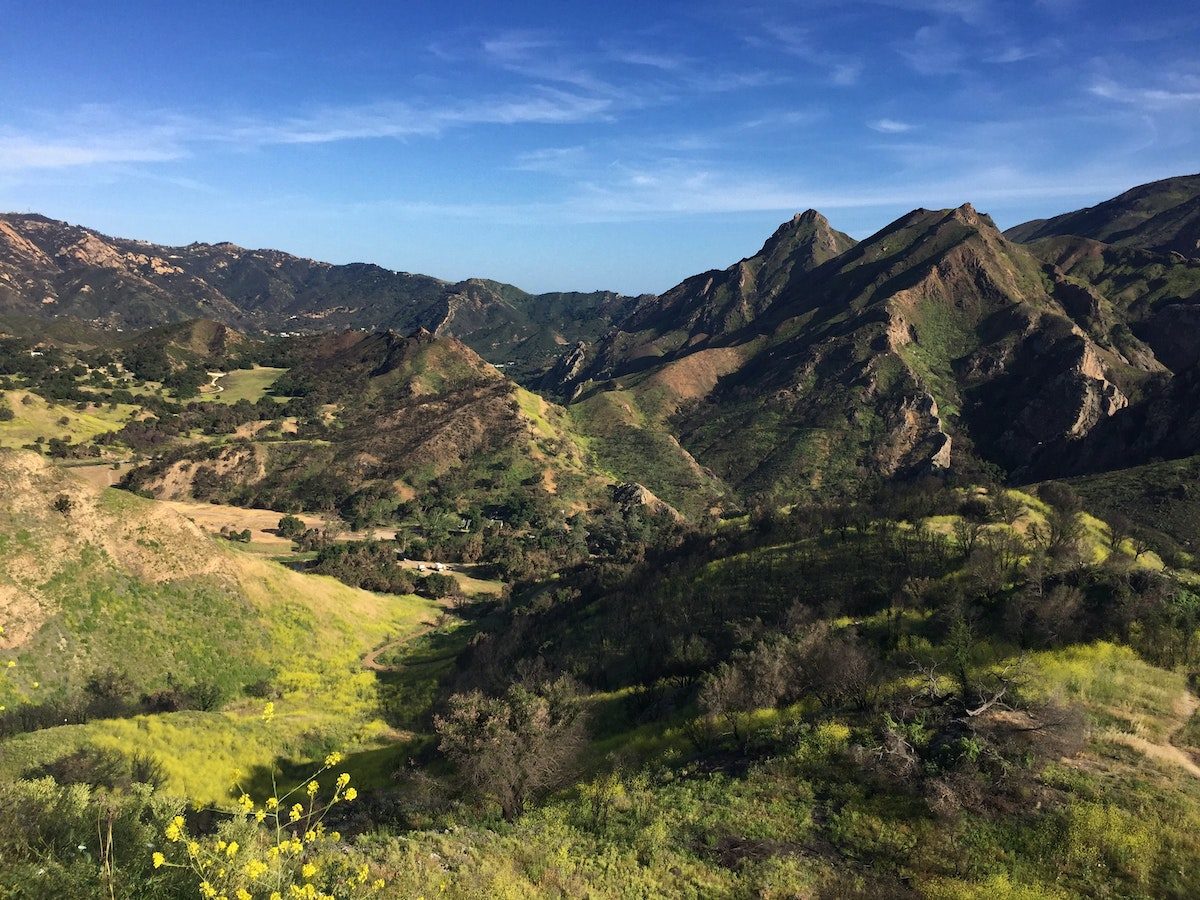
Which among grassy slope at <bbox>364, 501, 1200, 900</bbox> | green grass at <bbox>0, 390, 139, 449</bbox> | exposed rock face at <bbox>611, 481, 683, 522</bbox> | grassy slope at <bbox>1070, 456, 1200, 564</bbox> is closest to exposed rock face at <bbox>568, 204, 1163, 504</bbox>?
exposed rock face at <bbox>611, 481, 683, 522</bbox>

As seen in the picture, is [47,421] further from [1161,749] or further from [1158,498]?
[1158,498]

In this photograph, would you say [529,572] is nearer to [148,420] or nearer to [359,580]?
[359,580]

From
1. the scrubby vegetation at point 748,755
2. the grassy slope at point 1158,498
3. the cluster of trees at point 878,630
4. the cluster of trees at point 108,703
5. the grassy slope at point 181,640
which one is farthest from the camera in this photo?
the grassy slope at point 1158,498

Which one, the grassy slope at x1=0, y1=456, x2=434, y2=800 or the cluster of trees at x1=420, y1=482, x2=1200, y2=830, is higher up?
the cluster of trees at x1=420, y1=482, x2=1200, y2=830

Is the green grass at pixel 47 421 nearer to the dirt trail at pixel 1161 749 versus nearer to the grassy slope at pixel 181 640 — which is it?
the grassy slope at pixel 181 640

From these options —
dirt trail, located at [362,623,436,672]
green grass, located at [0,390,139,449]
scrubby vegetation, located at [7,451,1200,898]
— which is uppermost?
green grass, located at [0,390,139,449]

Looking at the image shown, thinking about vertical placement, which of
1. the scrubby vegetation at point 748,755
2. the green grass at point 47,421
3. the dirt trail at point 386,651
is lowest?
the dirt trail at point 386,651

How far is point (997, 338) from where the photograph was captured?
186875 mm

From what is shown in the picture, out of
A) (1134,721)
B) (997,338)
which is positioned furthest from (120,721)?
(997,338)

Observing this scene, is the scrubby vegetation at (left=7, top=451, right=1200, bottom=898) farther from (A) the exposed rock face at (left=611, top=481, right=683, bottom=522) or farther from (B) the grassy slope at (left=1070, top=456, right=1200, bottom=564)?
(A) the exposed rock face at (left=611, top=481, right=683, bottom=522)

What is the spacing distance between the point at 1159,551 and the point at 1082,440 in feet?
287

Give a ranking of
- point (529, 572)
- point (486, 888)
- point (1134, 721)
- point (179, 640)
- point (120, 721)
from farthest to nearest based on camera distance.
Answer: point (529, 572)
point (179, 640)
point (120, 721)
point (1134, 721)
point (486, 888)

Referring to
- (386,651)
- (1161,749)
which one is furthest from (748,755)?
(386,651)

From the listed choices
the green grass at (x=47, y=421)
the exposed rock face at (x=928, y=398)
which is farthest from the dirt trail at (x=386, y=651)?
the green grass at (x=47, y=421)
